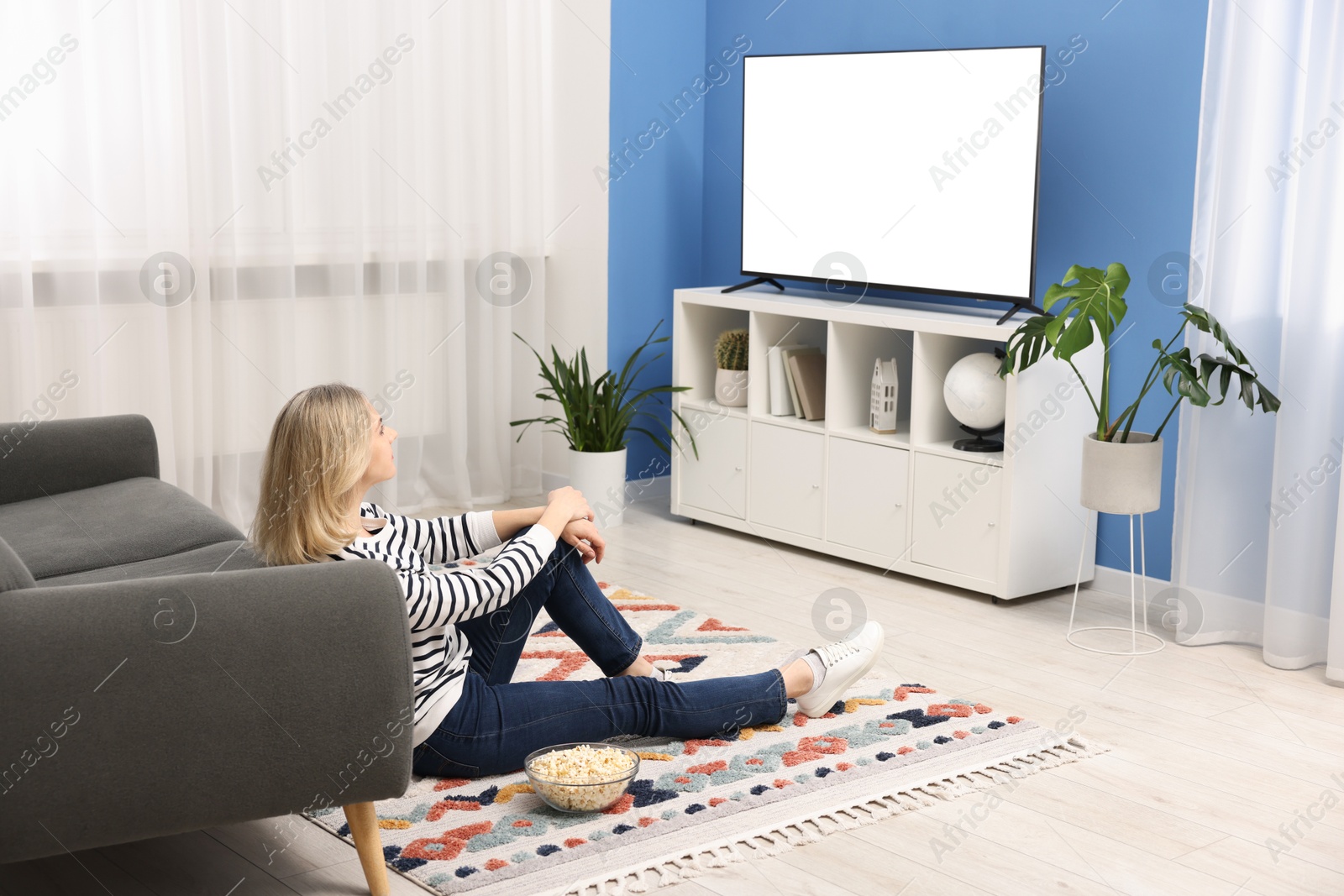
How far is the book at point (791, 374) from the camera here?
4.33 meters

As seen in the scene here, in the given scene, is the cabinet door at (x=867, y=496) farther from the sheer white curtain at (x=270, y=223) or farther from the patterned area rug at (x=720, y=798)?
the sheer white curtain at (x=270, y=223)

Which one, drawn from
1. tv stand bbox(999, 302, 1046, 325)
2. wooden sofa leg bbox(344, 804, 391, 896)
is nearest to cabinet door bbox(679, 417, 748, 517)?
tv stand bbox(999, 302, 1046, 325)

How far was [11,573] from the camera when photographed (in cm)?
177

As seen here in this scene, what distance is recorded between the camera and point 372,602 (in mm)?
1900

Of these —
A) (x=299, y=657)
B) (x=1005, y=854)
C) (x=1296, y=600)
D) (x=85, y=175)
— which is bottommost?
(x=1005, y=854)

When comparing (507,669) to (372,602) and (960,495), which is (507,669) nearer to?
(372,602)

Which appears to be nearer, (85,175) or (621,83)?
(85,175)

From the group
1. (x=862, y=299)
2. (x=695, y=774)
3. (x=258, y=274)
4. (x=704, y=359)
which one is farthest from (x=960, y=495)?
(x=258, y=274)

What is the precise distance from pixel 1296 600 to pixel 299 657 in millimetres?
Answer: 2479

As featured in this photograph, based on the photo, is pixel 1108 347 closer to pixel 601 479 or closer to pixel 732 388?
pixel 732 388

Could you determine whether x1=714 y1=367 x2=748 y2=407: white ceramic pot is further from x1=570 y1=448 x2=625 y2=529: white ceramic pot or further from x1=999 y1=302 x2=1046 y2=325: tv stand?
x1=999 y1=302 x2=1046 y2=325: tv stand

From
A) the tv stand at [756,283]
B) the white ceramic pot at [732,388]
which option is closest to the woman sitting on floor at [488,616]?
the white ceramic pot at [732,388]

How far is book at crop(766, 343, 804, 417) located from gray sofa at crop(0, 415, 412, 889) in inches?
101

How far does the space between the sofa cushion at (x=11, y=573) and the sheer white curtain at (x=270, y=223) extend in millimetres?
2323
